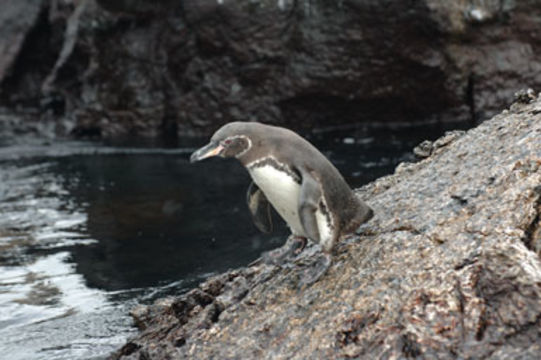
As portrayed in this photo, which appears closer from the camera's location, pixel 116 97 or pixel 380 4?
pixel 380 4

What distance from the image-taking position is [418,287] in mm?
3404

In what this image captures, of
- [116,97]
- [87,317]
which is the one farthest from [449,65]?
[87,317]

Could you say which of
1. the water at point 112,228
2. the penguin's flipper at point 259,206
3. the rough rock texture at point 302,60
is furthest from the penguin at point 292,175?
the rough rock texture at point 302,60

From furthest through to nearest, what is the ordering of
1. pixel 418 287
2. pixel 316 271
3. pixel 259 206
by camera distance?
pixel 259 206 → pixel 316 271 → pixel 418 287

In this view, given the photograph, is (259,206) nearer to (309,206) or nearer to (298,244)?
(298,244)

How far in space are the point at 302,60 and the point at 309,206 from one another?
26.1 feet

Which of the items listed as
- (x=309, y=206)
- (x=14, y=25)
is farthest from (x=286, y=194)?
(x=14, y=25)

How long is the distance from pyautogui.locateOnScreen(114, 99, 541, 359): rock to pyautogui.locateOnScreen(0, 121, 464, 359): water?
1.21 metres

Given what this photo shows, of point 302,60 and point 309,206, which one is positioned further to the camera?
point 302,60

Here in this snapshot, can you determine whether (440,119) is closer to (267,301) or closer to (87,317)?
(87,317)

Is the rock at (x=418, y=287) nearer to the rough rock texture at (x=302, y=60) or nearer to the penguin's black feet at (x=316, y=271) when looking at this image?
the penguin's black feet at (x=316, y=271)

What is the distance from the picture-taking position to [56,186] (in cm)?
988

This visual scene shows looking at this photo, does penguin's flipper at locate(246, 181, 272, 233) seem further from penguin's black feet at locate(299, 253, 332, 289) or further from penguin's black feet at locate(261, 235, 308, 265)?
penguin's black feet at locate(299, 253, 332, 289)

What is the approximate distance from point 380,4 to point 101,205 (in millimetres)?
5044
